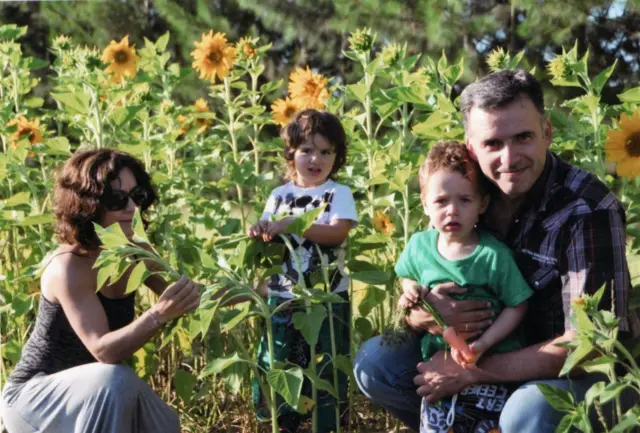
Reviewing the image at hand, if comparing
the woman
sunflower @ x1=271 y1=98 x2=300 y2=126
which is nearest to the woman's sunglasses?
the woman

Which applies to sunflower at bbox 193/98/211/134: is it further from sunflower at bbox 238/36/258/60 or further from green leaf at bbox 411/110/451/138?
green leaf at bbox 411/110/451/138

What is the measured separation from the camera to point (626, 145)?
2.73m

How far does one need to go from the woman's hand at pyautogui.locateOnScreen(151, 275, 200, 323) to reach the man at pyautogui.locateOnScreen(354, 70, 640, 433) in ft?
1.65

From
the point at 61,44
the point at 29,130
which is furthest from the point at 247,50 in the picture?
the point at 29,130

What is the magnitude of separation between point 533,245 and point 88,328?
3.40 ft

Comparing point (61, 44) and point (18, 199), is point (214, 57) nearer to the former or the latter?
point (61, 44)

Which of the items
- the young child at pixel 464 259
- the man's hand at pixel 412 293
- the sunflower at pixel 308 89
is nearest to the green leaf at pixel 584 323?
the young child at pixel 464 259

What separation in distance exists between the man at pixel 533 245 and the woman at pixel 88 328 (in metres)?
0.62

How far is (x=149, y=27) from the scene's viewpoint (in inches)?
301

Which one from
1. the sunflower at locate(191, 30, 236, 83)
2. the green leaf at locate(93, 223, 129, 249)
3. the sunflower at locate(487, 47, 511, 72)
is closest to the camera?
the green leaf at locate(93, 223, 129, 249)

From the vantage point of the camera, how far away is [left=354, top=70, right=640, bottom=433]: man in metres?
2.35

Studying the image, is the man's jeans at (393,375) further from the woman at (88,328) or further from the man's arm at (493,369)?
the woman at (88,328)

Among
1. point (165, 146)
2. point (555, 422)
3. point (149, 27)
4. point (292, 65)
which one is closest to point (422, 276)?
point (555, 422)

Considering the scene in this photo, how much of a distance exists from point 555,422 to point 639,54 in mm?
4411
